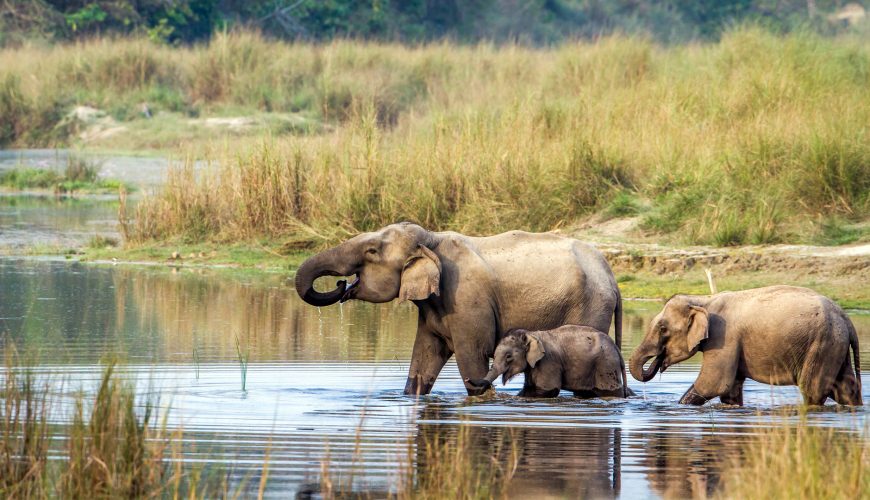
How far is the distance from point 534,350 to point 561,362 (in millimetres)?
257

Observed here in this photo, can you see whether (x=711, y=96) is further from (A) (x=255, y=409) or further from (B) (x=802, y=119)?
(A) (x=255, y=409)

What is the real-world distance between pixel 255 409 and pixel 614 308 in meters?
2.60

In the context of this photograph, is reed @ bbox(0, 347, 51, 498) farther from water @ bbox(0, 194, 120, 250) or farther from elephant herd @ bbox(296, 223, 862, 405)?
water @ bbox(0, 194, 120, 250)

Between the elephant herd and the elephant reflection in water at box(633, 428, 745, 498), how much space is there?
3.89ft

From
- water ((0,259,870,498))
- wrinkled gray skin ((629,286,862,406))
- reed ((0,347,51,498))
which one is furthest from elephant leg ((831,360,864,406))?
reed ((0,347,51,498))

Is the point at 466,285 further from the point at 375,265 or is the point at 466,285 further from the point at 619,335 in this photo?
the point at 619,335

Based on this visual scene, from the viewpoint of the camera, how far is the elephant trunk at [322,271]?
10.5 metres

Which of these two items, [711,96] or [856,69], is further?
[856,69]

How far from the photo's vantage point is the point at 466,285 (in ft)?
34.9

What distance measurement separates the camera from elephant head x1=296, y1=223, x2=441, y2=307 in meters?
10.5

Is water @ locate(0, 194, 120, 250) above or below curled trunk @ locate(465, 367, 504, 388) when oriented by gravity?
above

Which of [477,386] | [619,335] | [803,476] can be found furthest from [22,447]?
[619,335]

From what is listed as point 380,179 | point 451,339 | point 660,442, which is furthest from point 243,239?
point 660,442

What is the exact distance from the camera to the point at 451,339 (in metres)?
10.8
